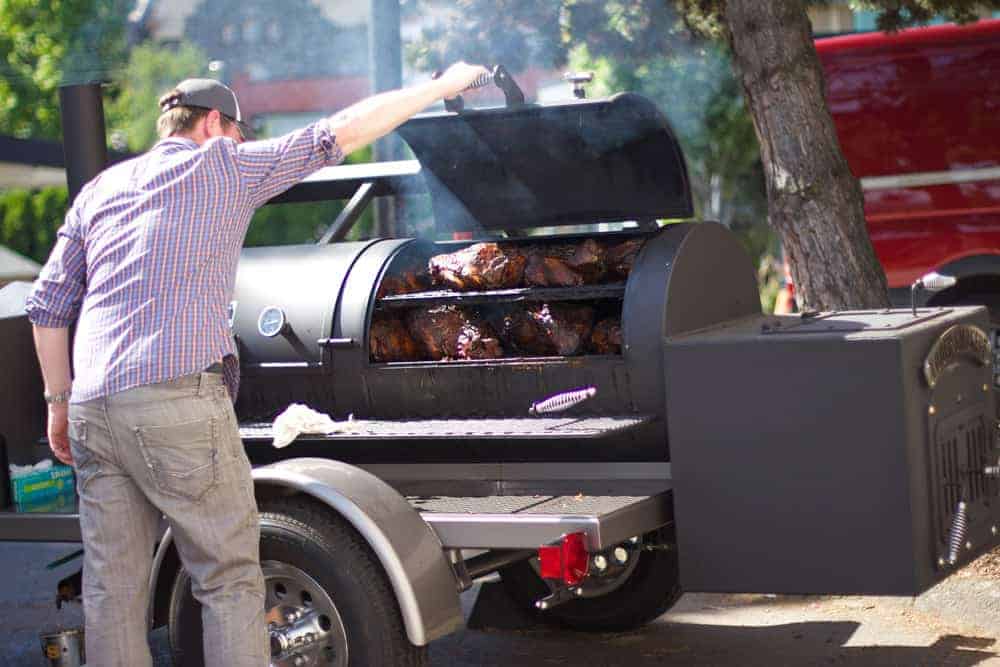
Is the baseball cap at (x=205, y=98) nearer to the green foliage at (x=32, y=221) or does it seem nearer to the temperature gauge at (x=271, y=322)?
the temperature gauge at (x=271, y=322)

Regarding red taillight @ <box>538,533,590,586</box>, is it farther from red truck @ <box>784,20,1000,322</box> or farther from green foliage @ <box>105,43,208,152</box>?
green foliage @ <box>105,43,208,152</box>

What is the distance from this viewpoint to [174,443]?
130 inches

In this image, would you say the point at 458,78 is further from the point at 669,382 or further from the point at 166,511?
the point at 166,511

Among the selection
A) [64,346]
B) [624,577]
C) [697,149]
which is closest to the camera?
[64,346]

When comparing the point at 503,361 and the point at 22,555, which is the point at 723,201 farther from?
the point at 503,361

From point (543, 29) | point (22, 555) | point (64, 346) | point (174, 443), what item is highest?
point (543, 29)

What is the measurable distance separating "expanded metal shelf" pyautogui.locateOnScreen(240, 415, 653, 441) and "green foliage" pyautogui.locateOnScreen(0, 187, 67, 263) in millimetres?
16151

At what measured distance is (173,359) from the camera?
3285 mm

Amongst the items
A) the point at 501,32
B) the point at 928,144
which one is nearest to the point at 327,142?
the point at 501,32

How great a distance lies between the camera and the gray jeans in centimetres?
329

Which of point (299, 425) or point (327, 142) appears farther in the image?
point (299, 425)

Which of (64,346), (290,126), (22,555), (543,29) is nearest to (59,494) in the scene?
(64,346)

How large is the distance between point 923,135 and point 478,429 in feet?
16.0

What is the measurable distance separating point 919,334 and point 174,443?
1914mm
